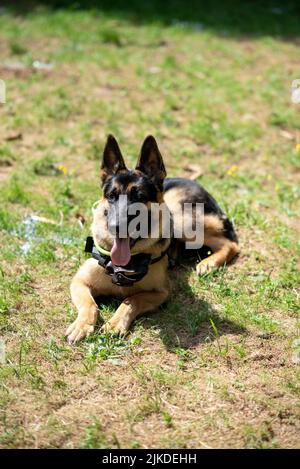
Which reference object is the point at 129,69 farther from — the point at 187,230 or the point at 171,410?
the point at 171,410

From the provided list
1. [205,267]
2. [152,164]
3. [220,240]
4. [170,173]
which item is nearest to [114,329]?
[205,267]

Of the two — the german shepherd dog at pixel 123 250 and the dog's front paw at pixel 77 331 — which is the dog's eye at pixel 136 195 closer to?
the german shepherd dog at pixel 123 250

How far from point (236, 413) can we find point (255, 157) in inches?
186

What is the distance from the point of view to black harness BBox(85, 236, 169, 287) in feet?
15.4

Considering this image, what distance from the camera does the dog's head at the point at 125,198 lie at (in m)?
4.68

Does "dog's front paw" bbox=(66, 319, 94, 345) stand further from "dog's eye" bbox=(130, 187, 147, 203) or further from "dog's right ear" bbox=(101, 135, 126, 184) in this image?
"dog's right ear" bbox=(101, 135, 126, 184)

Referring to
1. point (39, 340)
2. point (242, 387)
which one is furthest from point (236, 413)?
point (39, 340)

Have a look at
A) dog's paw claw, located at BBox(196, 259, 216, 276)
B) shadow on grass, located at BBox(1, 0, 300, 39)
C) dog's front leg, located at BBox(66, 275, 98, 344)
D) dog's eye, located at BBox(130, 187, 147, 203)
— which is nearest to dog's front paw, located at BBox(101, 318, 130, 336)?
dog's front leg, located at BBox(66, 275, 98, 344)

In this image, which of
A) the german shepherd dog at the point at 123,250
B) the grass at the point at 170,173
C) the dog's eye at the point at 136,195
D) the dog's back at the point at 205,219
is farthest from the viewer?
the dog's back at the point at 205,219

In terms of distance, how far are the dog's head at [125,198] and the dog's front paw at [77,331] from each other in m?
0.59

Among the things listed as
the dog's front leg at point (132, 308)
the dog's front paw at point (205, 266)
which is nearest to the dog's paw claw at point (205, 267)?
the dog's front paw at point (205, 266)

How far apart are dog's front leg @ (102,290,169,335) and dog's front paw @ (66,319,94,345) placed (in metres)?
0.12

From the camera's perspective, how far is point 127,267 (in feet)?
15.6

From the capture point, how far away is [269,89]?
9680mm
